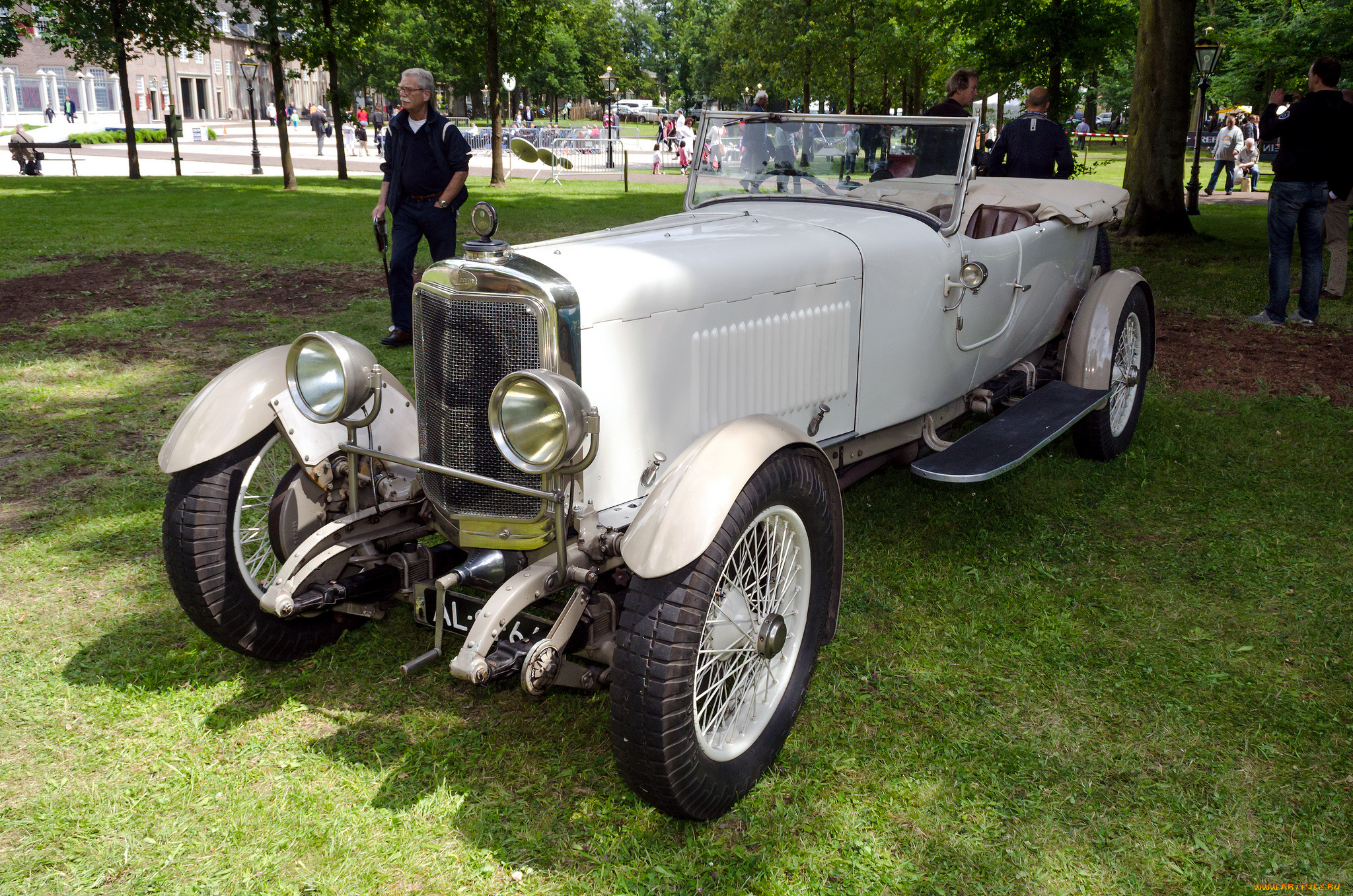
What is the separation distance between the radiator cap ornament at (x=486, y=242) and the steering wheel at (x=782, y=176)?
68.4 inches

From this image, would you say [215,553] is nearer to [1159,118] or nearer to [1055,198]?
[1055,198]

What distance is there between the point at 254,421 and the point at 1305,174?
8335 millimetres

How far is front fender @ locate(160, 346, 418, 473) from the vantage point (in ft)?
10.3

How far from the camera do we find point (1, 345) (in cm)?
748

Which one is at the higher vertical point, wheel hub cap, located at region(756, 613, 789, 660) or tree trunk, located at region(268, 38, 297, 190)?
tree trunk, located at region(268, 38, 297, 190)

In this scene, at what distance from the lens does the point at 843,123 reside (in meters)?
4.45

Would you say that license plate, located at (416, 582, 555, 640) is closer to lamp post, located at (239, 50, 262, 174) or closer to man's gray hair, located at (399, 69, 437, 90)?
man's gray hair, located at (399, 69, 437, 90)

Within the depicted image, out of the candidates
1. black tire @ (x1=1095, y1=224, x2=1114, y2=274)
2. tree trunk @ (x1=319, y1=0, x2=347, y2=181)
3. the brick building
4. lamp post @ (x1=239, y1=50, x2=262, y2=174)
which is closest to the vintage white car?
black tire @ (x1=1095, y1=224, x2=1114, y2=274)

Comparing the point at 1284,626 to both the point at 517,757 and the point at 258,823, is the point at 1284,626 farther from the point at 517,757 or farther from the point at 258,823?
the point at 258,823

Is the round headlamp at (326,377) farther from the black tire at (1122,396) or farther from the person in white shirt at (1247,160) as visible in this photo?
the person in white shirt at (1247,160)

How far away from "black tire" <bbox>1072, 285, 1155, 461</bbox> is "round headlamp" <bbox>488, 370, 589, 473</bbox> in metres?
3.49

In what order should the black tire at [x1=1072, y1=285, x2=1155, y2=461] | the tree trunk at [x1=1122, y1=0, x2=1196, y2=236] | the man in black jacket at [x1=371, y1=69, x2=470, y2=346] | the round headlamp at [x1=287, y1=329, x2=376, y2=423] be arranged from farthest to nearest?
the tree trunk at [x1=1122, y1=0, x2=1196, y2=236]
the man in black jacket at [x1=371, y1=69, x2=470, y2=346]
the black tire at [x1=1072, y1=285, x2=1155, y2=461]
the round headlamp at [x1=287, y1=329, x2=376, y2=423]

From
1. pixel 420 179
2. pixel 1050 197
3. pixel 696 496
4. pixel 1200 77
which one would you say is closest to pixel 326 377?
pixel 696 496

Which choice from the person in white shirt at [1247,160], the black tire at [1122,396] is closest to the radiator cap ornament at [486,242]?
the black tire at [1122,396]
